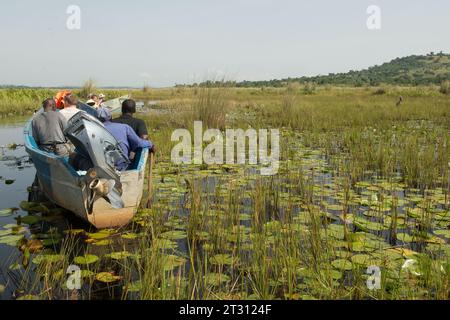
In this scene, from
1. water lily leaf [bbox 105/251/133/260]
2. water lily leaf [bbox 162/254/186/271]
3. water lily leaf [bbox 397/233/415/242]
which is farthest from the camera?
water lily leaf [bbox 397/233/415/242]

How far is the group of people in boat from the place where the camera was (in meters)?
5.00

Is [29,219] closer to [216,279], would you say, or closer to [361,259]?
[216,279]

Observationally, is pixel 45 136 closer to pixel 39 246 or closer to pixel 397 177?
pixel 39 246

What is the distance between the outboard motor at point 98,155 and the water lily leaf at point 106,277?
2.95 ft

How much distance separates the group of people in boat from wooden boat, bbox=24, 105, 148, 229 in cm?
26

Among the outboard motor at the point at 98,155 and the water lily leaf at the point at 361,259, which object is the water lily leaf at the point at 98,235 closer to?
the outboard motor at the point at 98,155

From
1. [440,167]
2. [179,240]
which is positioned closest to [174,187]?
[179,240]

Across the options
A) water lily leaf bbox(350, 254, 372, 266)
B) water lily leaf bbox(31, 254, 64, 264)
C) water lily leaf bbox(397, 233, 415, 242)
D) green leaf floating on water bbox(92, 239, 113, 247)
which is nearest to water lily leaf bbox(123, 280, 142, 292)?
water lily leaf bbox(31, 254, 64, 264)

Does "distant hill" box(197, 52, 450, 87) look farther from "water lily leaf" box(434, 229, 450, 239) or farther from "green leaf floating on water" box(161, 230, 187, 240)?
"green leaf floating on water" box(161, 230, 187, 240)

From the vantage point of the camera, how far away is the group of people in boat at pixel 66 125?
5.00 m

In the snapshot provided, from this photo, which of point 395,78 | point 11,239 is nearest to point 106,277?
point 11,239
